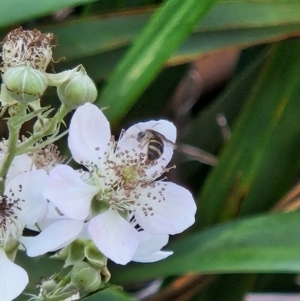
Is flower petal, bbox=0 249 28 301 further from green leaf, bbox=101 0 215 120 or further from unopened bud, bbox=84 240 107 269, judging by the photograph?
green leaf, bbox=101 0 215 120

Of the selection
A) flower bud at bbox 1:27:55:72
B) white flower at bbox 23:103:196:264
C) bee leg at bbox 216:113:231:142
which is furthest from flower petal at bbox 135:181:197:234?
bee leg at bbox 216:113:231:142

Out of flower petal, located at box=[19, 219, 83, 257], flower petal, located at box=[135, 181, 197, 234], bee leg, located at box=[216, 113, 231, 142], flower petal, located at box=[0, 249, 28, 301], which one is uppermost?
flower petal, located at box=[19, 219, 83, 257]

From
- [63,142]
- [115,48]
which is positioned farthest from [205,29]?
[63,142]

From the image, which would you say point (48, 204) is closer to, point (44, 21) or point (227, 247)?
point (227, 247)

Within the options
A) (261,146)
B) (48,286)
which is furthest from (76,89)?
(261,146)

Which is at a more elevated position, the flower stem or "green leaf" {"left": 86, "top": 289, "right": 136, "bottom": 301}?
the flower stem

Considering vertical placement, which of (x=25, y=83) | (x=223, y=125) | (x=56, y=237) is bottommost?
(x=223, y=125)

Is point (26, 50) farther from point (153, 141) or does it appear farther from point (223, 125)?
point (223, 125)

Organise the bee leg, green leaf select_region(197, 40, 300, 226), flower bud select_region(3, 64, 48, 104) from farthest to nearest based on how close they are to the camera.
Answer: the bee leg → green leaf select_region(197, 40, 300, 226) → flower bud select_region(3, 64, 48, 104)
